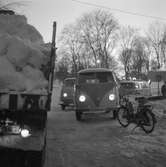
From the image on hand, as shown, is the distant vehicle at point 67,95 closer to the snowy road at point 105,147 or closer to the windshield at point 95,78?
the windshield at point 95,78

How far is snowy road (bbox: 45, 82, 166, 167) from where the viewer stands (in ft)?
17.3

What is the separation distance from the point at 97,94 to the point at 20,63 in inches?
261

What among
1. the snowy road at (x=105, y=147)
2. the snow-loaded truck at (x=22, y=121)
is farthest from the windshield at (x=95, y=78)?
the snow-loaded truck at (x=22, y=121)

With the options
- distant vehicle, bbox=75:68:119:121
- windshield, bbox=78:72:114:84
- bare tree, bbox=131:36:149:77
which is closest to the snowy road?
distant vehicle, bbox=75:68:119:121

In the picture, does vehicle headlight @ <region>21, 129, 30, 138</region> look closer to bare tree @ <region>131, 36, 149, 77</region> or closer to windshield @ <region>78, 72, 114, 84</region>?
windshield @ <region>78, 72, 114, 84</region>

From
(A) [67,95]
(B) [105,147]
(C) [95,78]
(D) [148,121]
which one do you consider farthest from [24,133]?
(A) [67,95]

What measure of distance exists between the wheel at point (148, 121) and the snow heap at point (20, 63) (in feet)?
14.5

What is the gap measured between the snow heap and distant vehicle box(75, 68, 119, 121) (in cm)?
601

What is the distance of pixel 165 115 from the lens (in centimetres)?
1106

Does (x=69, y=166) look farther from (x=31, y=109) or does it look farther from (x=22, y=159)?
(x=31, y=109)

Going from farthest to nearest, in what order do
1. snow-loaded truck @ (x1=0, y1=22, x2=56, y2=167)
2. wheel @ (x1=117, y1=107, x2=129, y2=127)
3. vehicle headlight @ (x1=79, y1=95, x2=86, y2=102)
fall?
vehicle headlight @ (x1=79, y1=95, x2=86, y2=102)
wheel @ (x1=117, y1=107, x2=129, y2=127)
snow-loaded truck @ (x1=0, y1=22, x2=56, y2=167)

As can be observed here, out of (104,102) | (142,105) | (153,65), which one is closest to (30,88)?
(142,105)

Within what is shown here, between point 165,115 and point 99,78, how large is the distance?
311 centimetres

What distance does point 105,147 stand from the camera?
6496 mm
